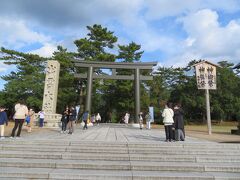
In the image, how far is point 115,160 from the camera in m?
6.94

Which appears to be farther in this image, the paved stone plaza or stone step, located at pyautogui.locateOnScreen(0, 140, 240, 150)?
stone step, located at pyautogui.locateOnScreen(0, 140, 240, 150)

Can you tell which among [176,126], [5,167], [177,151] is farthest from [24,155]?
[176,126]

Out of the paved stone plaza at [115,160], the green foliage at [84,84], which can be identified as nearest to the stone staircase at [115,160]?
the paved stone plaza at [115,160]

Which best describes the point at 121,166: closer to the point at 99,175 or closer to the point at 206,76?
the point at 99,175

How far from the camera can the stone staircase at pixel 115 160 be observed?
5734 millimetres

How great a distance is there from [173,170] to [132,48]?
31.9 metres

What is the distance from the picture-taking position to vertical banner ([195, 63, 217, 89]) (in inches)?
651

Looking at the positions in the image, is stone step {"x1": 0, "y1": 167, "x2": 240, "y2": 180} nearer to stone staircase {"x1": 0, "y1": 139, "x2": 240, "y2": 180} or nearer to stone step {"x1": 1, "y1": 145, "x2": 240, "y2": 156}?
stone staircase {"x1": 0, "y1": 139, "x2": 240, "y2": 180}

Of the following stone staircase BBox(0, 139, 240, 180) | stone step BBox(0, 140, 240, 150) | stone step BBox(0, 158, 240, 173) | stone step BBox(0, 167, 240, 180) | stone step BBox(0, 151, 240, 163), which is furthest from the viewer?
stone step BBox(0, 140, 240, 150)

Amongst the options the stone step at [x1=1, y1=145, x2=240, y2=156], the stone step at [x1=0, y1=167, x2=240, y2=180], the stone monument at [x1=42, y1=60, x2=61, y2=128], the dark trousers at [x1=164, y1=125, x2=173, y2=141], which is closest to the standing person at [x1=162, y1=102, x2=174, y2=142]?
the dark trousers at [x1=164, y1=125, x2=173, y2=141]

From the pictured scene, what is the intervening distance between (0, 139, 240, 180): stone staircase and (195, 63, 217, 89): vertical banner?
348 inches

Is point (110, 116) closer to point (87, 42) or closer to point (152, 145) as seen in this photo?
point (87, 42)

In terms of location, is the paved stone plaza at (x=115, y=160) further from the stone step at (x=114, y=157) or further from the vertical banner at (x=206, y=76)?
the vertical banner at (x=206, y=76)

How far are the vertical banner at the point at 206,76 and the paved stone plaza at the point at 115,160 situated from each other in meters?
8.85
